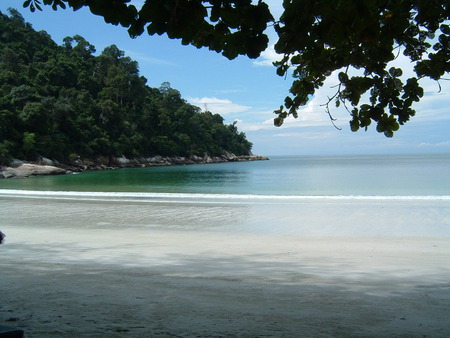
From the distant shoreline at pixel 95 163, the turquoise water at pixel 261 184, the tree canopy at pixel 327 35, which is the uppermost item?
the tree canopy at pixel 327 35

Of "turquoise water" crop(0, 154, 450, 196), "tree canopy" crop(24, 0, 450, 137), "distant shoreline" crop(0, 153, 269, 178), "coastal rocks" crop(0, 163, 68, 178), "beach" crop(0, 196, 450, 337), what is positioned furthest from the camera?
"distant shoreline" crop(0, 153, 269, 178)

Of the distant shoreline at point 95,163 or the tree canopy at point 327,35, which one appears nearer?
the tree canopy at point 327,35

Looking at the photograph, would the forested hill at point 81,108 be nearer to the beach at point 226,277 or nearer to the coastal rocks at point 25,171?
the coastal rocks at point 25,171

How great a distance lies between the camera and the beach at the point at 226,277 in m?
3.27

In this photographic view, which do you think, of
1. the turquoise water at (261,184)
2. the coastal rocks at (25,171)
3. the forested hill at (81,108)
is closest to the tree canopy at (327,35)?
the turquoise water at (261,184)

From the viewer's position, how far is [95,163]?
201ft

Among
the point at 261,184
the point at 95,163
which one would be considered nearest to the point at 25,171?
the point at 95,163

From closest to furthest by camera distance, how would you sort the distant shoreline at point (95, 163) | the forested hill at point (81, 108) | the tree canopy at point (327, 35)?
the tree canopy at point (327, 35), the distant shoreline at point (95, 163), the forested hill at point (81, 108)

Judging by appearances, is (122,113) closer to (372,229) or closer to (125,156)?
(125,156)

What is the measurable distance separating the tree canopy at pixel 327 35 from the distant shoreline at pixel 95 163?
140 ft

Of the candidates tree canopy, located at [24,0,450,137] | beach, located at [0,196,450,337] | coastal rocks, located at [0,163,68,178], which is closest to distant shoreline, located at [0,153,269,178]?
coastal rocks, located at [0,163,68,178]

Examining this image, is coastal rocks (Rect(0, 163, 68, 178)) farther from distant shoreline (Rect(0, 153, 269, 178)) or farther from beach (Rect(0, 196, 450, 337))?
beach (Rect(0, 196, 450, 337))

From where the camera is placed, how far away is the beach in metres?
3.27

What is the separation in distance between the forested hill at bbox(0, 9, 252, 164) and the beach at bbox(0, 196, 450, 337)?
4022cm
